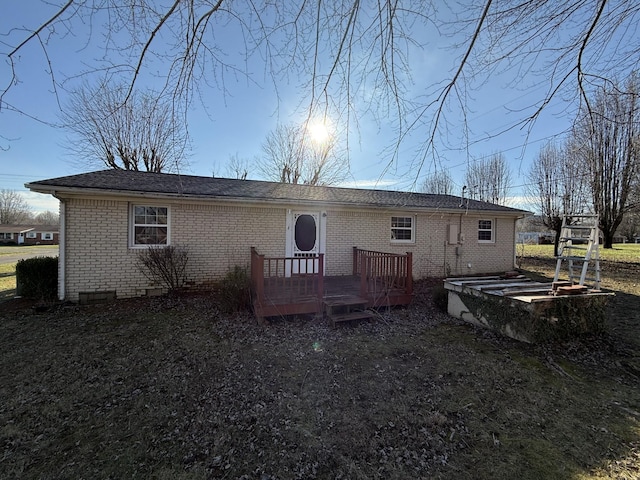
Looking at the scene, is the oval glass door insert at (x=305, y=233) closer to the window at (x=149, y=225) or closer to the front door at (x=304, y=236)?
the front door at (x=304, y=236)

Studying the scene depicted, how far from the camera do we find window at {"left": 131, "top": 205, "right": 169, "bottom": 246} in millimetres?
7459

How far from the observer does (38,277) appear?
7.25m

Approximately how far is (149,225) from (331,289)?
5.16 m

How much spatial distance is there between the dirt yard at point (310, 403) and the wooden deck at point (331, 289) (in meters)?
0.50

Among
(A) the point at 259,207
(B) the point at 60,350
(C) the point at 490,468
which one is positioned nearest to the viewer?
(C) the point at 490,468

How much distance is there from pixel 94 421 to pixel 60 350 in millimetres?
2442

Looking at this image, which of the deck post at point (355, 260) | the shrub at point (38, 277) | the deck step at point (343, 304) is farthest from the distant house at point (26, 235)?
the deck step at point (343, 304)

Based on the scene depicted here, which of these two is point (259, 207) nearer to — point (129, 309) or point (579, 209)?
point (129, 309)

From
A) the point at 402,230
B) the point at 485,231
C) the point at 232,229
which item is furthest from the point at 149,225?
the point at 485,231

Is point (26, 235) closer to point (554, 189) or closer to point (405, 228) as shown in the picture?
point (405, 228)

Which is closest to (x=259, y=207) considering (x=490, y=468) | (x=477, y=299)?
(x=477, y=299)

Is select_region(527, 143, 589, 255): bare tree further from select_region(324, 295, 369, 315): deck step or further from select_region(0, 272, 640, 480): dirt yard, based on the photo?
select_region(324, 295, 369, 315): deck step

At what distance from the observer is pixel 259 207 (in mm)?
8508

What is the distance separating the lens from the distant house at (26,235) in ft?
136
